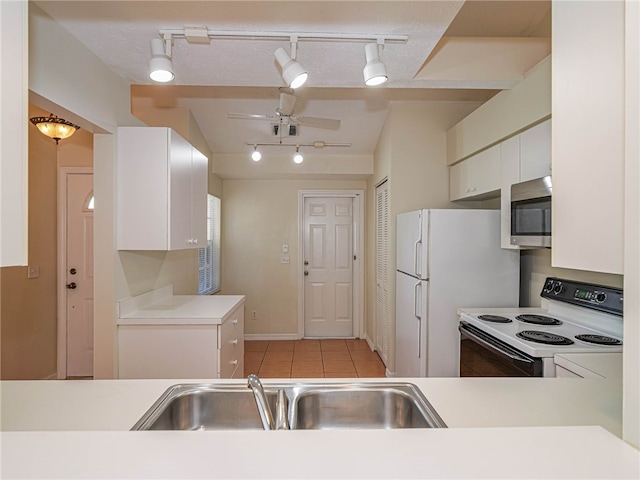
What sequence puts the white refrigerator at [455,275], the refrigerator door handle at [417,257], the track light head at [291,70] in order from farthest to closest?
the refrigerator door handle at [417,257] → the white refrigerator at [455,275] → the track light head at [291,70]

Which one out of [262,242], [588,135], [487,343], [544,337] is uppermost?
[588,135]

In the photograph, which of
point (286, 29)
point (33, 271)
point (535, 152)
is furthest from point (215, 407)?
point (33, 271)

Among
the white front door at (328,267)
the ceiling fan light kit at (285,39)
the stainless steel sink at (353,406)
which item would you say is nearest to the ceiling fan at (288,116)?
the ceiling fan light kit at (285,39)

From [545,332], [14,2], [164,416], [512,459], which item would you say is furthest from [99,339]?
[545,332]

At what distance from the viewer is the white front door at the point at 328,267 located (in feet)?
16.5

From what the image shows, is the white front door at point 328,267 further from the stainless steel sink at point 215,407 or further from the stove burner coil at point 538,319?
the stainless steel sink at point 215,407

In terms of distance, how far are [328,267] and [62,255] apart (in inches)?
118

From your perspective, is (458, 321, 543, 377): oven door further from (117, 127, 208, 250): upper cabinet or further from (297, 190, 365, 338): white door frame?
(297, 190, 365, 338): white door frame

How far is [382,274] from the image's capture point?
411cm

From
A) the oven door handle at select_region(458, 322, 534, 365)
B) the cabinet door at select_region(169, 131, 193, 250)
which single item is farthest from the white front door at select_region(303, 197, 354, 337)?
the oven door handle at select_region(458, 322, 534, 365)

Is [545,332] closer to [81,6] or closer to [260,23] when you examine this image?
[260,23]

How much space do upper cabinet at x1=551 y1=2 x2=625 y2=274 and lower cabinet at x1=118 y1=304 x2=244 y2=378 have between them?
199 centimetres

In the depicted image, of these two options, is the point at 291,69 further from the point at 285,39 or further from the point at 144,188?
the point at 144,188

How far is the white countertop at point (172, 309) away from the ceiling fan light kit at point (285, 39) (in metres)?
1.41
